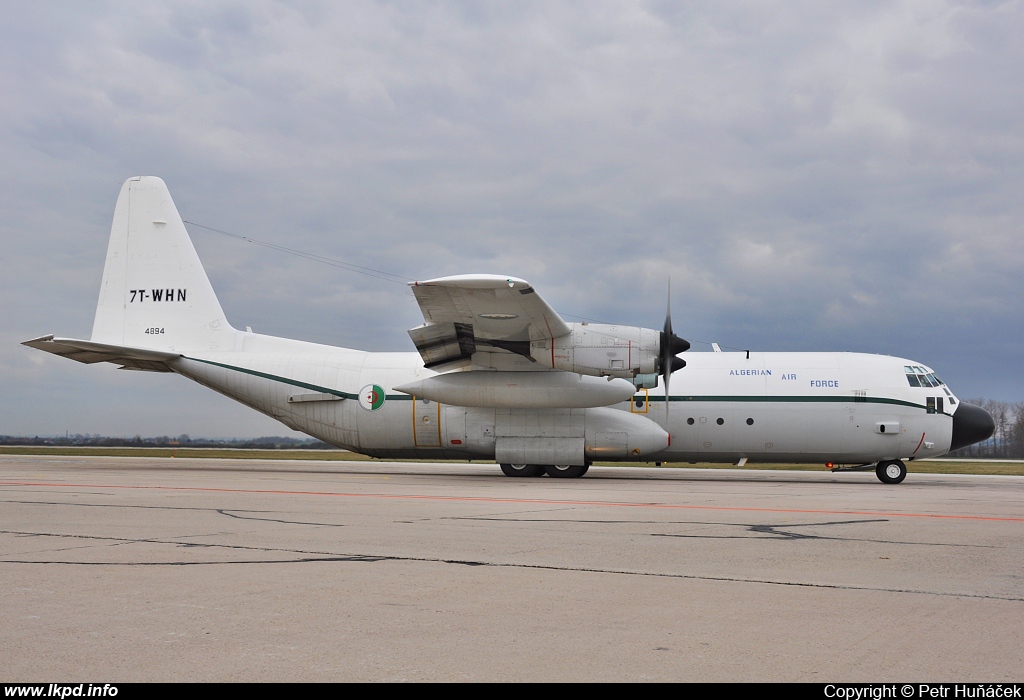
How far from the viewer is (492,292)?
701 inches

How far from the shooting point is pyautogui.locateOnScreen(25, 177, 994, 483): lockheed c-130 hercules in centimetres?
1986

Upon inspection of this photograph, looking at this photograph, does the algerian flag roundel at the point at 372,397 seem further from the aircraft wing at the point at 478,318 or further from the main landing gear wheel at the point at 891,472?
the main landing gear wheel at the point at 891,472

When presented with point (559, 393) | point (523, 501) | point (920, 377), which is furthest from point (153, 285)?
point (920, 377)

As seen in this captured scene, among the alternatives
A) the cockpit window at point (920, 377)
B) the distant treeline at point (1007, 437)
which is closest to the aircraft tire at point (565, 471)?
the cockpit window at point (920, 377)

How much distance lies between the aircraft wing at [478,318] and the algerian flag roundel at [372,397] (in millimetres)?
2103

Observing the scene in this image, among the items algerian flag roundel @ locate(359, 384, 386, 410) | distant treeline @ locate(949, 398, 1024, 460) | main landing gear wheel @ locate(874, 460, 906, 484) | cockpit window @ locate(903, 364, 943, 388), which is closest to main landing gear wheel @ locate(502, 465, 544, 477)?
algerian flag roundel @ locate(359, 384, 386, 410)

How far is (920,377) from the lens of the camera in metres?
22.2

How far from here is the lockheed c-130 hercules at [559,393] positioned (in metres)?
19.9

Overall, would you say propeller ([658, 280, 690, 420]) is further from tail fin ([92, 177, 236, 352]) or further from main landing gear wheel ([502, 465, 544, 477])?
tail fin ([92, 177, 236, 352])

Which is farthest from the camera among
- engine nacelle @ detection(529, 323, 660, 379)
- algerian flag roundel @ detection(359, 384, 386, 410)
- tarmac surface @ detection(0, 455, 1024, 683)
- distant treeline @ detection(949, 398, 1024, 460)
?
distant treeline @ detection(949, 398, 1024, 460)

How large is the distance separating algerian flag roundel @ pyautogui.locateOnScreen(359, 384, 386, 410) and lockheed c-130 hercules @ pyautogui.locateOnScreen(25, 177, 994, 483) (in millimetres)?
33

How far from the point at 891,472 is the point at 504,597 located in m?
19.9

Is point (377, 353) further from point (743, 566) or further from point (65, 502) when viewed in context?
point (743, 566)

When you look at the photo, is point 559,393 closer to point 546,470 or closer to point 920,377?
point 546,470
